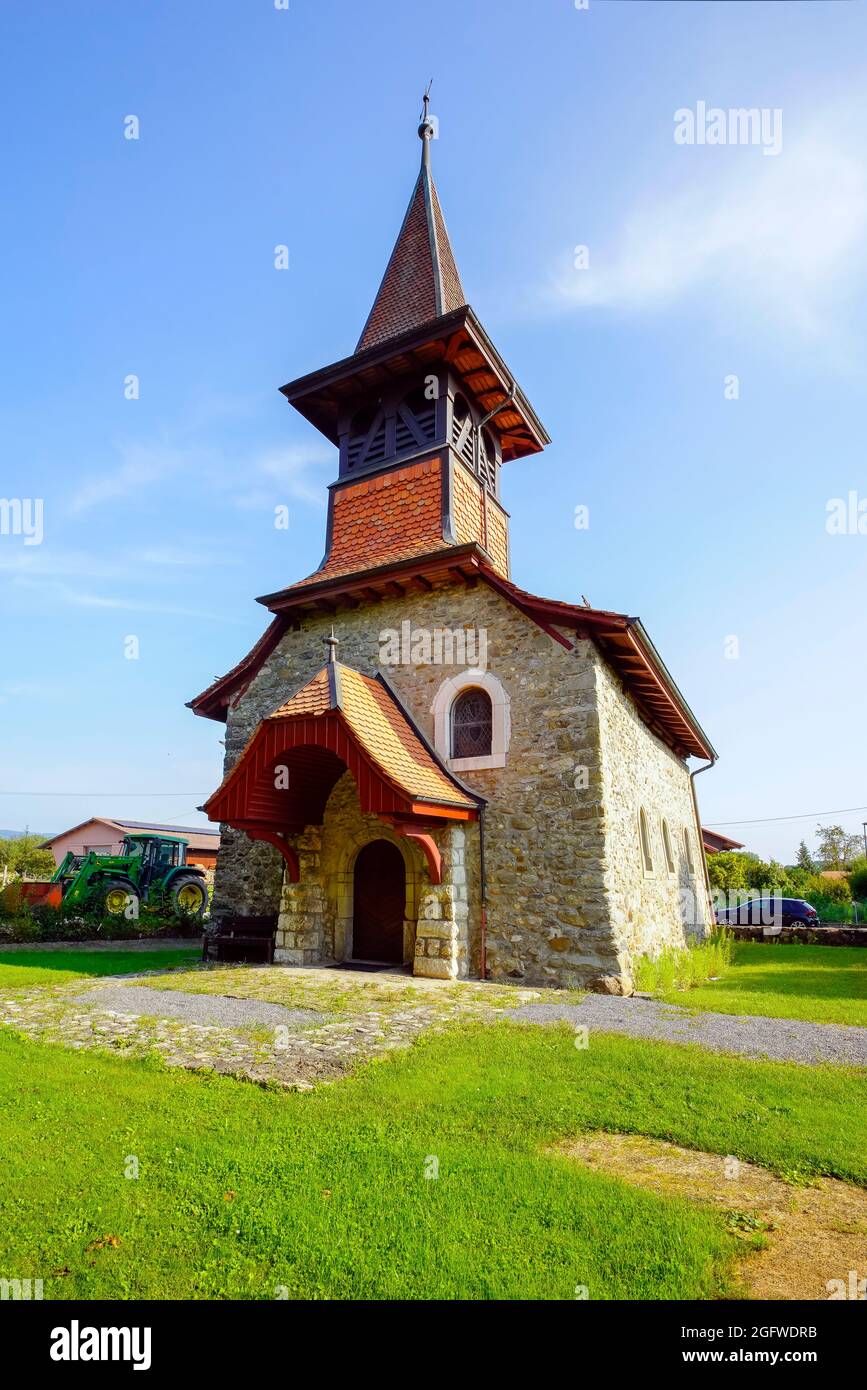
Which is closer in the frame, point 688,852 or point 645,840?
point 645,840

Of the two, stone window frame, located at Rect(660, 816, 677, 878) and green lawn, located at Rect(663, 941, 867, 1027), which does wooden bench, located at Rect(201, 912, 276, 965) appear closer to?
green lawn, located at Rect(663, 941, 867, 1027)

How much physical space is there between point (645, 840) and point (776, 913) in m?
16.7

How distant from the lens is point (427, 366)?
13.6 metres

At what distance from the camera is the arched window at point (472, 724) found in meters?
11.3

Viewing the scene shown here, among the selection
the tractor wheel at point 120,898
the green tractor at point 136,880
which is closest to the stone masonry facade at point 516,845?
the tractor wheel at point 120,898

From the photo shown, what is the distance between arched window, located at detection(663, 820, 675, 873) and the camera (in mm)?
14812

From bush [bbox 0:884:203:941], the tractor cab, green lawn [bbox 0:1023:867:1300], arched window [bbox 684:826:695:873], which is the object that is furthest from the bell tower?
the tractor cab

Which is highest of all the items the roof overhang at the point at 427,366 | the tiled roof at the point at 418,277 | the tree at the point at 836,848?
the tiled roof at the point at 418,277

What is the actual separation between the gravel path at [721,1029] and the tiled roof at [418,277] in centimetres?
1268

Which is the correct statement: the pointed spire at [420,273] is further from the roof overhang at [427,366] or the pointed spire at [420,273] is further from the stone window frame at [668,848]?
the stone window frame at [668,848]

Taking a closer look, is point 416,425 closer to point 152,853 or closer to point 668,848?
point 668,848

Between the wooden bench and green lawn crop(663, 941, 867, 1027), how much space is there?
6270 mm

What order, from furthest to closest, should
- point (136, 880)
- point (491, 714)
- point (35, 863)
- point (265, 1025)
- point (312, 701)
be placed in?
point (35, 863) → point (136, 880) → point (491, 714) → point (312, 701) → point (265, 1025)

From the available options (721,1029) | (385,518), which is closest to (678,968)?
(721,1029)
